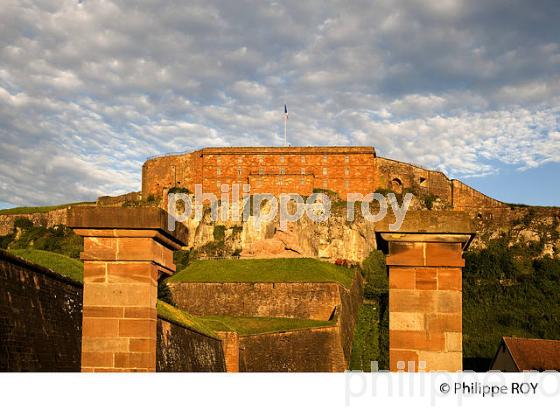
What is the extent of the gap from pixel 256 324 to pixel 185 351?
1124 cm

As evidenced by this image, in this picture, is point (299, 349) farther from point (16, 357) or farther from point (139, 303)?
point (139, 303)

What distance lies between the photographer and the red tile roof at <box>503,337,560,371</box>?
26.7 meters

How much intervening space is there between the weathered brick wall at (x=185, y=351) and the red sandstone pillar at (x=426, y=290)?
39.2 ft

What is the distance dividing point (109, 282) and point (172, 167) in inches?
2286

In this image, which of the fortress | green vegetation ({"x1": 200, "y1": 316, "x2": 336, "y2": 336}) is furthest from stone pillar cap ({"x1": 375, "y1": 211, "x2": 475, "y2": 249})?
the fortress

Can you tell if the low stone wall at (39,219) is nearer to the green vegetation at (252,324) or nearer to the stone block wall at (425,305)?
the green vegetation at (252,324)

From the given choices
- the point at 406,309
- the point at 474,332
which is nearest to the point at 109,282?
the point at 406,309

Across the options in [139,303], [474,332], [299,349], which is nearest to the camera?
[139,303]

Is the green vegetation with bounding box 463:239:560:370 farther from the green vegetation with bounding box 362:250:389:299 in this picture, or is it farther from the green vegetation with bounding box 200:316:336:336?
the green vegetation with bounding box 200:316:336:336

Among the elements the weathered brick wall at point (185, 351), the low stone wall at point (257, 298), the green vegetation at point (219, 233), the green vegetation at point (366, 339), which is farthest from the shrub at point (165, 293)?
the green vegetation at point (219, 233)

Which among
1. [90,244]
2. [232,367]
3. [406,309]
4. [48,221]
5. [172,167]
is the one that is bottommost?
[232,367]

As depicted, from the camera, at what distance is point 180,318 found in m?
22.9

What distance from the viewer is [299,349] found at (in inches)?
1196

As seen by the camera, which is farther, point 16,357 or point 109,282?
point 16,357
